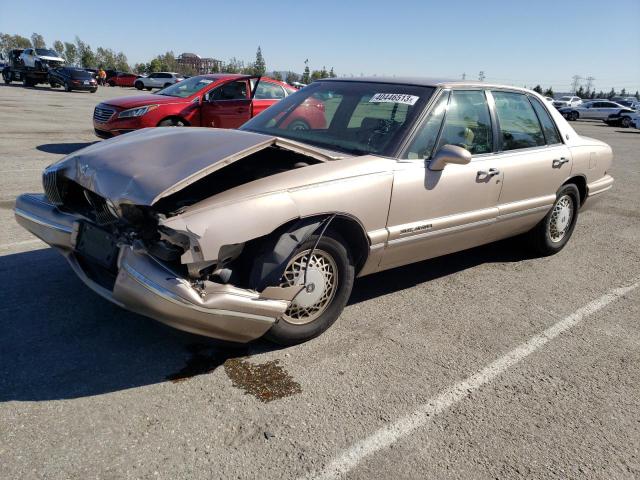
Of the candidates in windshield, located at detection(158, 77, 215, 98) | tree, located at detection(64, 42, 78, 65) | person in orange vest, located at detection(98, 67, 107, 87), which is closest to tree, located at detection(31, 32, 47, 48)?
tree, located at detection(64, 42, 78, 65)

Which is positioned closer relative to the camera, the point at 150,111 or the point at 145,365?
the point at 145,365

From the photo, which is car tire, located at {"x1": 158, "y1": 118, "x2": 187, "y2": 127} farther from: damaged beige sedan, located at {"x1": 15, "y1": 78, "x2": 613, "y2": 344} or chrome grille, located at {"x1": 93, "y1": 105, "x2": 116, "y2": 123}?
damaged beige sedan, located at {"x1": 15, "y1": 78, "x2": 613, "y2": 344}

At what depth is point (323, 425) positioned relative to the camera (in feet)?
8.57

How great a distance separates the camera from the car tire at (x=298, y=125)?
4.29 m

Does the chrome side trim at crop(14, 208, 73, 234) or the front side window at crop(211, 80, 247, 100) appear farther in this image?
the front side window at crop(211, 80, 247, 100)

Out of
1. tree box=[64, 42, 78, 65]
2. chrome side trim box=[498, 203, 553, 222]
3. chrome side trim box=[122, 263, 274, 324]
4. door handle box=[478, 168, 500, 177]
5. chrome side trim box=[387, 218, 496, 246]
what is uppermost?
door handle box=[478, 168, 500, 177]

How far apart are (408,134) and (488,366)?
1676mm

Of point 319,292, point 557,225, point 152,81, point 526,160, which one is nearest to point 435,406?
point 319,292

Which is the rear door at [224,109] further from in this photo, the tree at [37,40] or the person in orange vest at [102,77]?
the tree at [37,40]

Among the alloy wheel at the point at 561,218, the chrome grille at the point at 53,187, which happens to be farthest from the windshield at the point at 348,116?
the alloy wheel at the point at 561,218

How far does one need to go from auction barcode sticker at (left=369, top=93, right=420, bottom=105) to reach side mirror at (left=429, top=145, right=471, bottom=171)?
0.50 meters

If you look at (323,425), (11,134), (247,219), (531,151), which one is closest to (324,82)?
(531,151)

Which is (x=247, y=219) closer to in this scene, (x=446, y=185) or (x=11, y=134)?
(x=446, y=185)

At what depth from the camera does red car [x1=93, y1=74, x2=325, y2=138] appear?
31.2 feet
